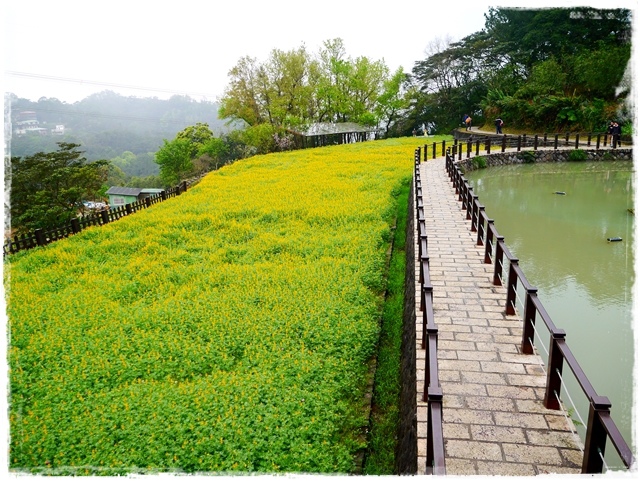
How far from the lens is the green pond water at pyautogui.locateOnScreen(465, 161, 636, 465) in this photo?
253 inches

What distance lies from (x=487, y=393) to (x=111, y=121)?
141759 millimetres

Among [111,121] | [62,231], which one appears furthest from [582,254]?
[111,121]

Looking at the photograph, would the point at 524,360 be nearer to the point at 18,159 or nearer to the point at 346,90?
the point at 18,159

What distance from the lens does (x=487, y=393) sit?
187 inches

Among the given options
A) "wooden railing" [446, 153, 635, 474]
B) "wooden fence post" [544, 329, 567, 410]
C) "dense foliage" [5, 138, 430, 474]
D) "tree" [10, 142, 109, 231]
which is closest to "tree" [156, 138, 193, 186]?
"tree" [10, 142, 109, 231]

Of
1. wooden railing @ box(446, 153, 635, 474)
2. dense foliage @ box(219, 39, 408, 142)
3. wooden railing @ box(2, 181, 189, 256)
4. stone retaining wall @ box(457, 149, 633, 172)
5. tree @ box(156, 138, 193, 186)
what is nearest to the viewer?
wooden railing @ box(446, 153, 635, 474)

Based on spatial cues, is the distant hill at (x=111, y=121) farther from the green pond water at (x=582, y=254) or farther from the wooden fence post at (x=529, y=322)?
the wooden fence post at (x=529, y=322)

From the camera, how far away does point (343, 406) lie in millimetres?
5750

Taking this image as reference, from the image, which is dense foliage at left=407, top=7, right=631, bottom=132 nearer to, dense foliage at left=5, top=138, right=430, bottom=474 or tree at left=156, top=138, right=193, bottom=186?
dense foliage at left=5, top=138, right=430, bottom=474

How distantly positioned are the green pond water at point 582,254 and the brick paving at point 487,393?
75 cm

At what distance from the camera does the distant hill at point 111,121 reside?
71.9 metres

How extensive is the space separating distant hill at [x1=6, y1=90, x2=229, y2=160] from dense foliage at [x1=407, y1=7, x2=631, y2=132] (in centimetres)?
2516

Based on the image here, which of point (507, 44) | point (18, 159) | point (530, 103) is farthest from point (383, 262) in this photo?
point (507, 44)

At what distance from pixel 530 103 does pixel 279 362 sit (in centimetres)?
3295
